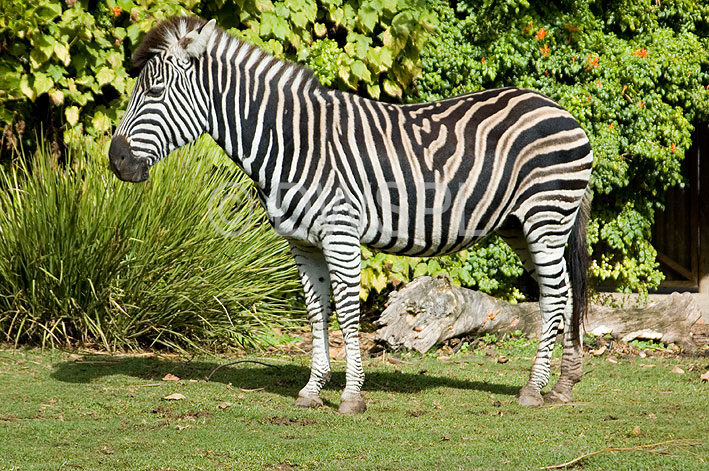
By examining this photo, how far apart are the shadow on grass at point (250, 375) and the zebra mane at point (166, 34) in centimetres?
240

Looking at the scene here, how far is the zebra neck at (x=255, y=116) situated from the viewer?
18.0 ft

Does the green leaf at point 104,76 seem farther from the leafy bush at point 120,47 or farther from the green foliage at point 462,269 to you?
the green foliage at point 462,269

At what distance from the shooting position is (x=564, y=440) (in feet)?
15.4

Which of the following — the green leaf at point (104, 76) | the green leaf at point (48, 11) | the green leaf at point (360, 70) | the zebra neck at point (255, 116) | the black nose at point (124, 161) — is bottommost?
the black nose at point (124, 161)

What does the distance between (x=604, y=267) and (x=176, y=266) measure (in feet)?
16.7

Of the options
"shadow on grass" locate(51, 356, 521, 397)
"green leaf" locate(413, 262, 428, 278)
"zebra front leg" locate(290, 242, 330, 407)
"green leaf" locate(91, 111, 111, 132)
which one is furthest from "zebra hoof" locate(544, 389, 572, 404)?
"green leaf" locate(91, 111, 111, 132)

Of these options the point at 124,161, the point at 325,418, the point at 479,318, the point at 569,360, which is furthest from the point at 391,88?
the point at 325,418

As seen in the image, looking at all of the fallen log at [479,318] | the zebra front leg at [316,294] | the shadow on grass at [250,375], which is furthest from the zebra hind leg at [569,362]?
the fallen log at [479,318]

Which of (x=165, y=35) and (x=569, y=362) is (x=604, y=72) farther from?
(x=165, y=35)

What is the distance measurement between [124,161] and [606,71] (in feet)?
19.2

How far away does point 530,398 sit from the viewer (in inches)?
225

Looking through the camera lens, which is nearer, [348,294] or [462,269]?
[348,294]

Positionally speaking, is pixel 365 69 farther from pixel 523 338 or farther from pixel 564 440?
pixel 564 440

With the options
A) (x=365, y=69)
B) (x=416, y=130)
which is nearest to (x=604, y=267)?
(x=365, y=69)
